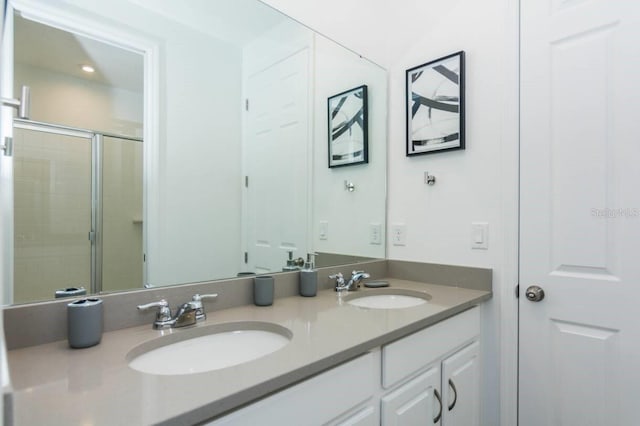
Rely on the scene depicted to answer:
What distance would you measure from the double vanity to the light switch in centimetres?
11

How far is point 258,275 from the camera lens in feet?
4.57

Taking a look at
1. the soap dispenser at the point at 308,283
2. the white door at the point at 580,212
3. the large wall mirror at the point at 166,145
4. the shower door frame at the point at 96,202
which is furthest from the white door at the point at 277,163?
the white door at the point at 580,212

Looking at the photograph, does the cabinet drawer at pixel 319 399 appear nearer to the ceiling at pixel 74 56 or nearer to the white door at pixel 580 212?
the white door at pixel 580 212

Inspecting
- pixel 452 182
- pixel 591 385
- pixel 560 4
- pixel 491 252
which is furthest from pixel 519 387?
pixel 560 4

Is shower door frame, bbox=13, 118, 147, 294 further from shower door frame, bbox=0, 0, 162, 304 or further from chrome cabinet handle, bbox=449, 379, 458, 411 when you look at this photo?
chrome cabinet handle, bbox=449, 379, 458, 411

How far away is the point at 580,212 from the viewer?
4.51ft

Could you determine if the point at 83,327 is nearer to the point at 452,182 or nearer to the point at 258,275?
the point at 258,275

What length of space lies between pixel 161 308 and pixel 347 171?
118 centimetres

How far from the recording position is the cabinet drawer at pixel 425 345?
105cm

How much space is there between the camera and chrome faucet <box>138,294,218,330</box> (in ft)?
3.43

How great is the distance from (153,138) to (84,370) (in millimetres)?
716

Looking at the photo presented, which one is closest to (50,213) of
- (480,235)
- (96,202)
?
(96,202)

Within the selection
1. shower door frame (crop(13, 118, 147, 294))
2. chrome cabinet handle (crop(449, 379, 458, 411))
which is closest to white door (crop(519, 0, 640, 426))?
chrome cabinet handle (crop(449, 379, 458, 411))

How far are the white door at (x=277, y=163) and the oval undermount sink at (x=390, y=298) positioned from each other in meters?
0.35
